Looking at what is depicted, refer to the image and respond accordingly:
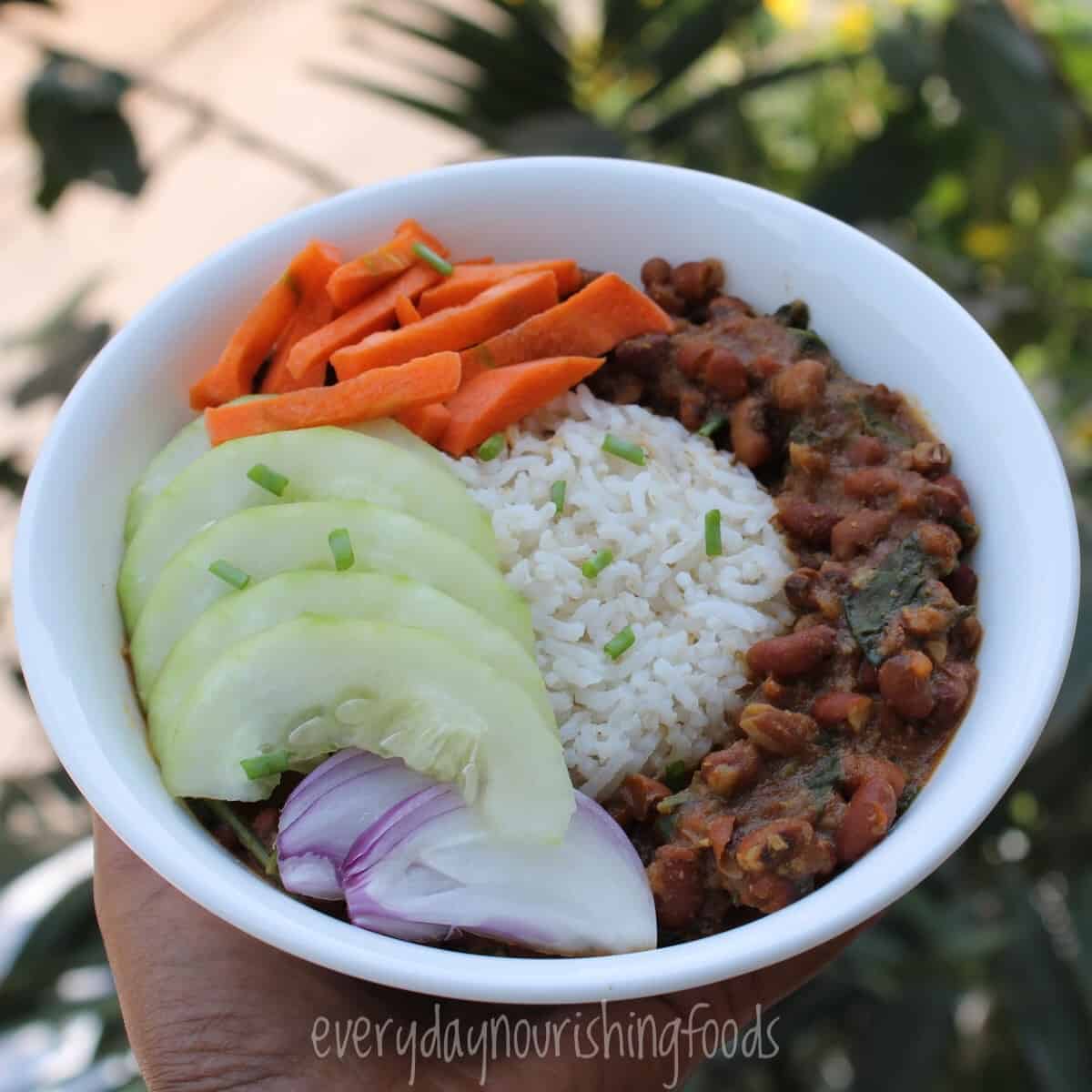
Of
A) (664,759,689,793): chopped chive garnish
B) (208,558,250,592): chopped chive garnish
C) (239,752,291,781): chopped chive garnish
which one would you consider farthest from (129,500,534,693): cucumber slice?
(664,759,689,793): chopped chive garnish

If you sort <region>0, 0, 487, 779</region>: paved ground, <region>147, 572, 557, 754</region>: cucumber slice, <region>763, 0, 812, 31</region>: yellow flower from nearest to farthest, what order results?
<region>147, 572, 557, 754</region>: cucumber slice, <region>763, 0, 812, 31</region>: yellow flower, <region>0, 0, 487, 779</region>: paved ground

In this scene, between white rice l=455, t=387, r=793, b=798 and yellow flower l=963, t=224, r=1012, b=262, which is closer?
white rice l=455, t=387, r=793, b=798

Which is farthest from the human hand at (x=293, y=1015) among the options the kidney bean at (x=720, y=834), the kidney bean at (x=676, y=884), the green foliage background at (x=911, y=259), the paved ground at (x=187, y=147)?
the paved ground at (x=187, y=147)

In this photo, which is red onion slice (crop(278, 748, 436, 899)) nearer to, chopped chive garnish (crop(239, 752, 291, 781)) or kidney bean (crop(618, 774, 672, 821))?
chopped chive garnish (crop(239, 752, 291, 781))

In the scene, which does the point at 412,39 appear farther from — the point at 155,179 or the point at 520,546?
the point at 155,179

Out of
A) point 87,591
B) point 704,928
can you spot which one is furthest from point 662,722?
point 87,591
